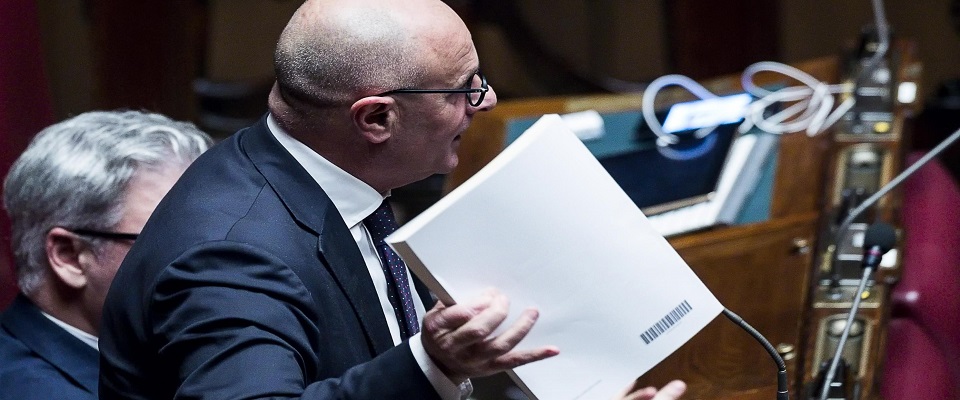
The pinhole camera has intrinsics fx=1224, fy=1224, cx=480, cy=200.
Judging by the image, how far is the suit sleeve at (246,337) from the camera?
43.1 inches

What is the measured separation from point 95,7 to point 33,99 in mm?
1205

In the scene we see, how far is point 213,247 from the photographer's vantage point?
1182mm

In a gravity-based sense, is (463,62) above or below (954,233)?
above

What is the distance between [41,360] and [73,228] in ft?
0.60

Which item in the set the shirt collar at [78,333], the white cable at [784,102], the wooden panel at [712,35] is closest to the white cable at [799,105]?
the white cable at [784,102]

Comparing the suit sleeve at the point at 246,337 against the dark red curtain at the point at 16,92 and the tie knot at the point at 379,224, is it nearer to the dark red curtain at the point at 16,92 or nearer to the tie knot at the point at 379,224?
the tie knot at the point at 379,224

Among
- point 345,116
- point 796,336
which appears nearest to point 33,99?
point 345,116

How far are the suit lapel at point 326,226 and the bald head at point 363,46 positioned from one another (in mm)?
81

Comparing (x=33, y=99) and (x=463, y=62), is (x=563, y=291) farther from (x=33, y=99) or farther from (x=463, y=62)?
(x=33, y=99)

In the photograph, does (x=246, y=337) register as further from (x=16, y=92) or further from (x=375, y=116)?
(x=16, y=92)

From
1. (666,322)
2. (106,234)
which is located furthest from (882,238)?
A: (106,234)

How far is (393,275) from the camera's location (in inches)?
55.1

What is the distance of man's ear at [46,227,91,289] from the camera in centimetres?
165

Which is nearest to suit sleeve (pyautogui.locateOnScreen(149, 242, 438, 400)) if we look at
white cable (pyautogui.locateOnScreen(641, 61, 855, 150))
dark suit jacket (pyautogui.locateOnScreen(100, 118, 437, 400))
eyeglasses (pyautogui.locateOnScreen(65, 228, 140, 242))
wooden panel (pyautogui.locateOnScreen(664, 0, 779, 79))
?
dark suit jacket (pyautogui.locateOnScreen(100, 118, 437, 400))
